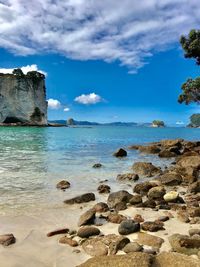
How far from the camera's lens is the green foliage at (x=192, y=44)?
97.4ft

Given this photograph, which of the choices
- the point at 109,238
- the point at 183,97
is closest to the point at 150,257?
the point at 109,238

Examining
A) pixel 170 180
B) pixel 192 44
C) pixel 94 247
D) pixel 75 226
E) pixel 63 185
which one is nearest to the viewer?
pixel 94 247

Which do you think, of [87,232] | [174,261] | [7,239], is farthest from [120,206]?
[174,261]

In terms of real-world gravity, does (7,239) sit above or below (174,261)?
below

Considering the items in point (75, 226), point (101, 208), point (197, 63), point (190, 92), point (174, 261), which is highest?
point (197, 63)

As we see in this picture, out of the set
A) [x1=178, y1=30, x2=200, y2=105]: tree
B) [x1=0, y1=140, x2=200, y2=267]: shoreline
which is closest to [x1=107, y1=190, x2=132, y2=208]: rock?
[x1=0, y1=140, x2=200, y2=267]: shoreline

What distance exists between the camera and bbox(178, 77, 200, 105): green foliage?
30.2 meters

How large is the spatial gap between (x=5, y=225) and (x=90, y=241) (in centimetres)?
224

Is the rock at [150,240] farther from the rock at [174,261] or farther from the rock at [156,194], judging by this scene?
the rock at [156,194]

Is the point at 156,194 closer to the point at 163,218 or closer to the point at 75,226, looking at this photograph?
the point at 163,218

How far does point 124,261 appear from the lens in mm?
4797

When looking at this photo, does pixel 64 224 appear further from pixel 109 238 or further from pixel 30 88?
pixel 30 88

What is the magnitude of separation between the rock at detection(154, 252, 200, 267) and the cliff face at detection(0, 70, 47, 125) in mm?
94608

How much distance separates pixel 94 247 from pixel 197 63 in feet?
92.8
